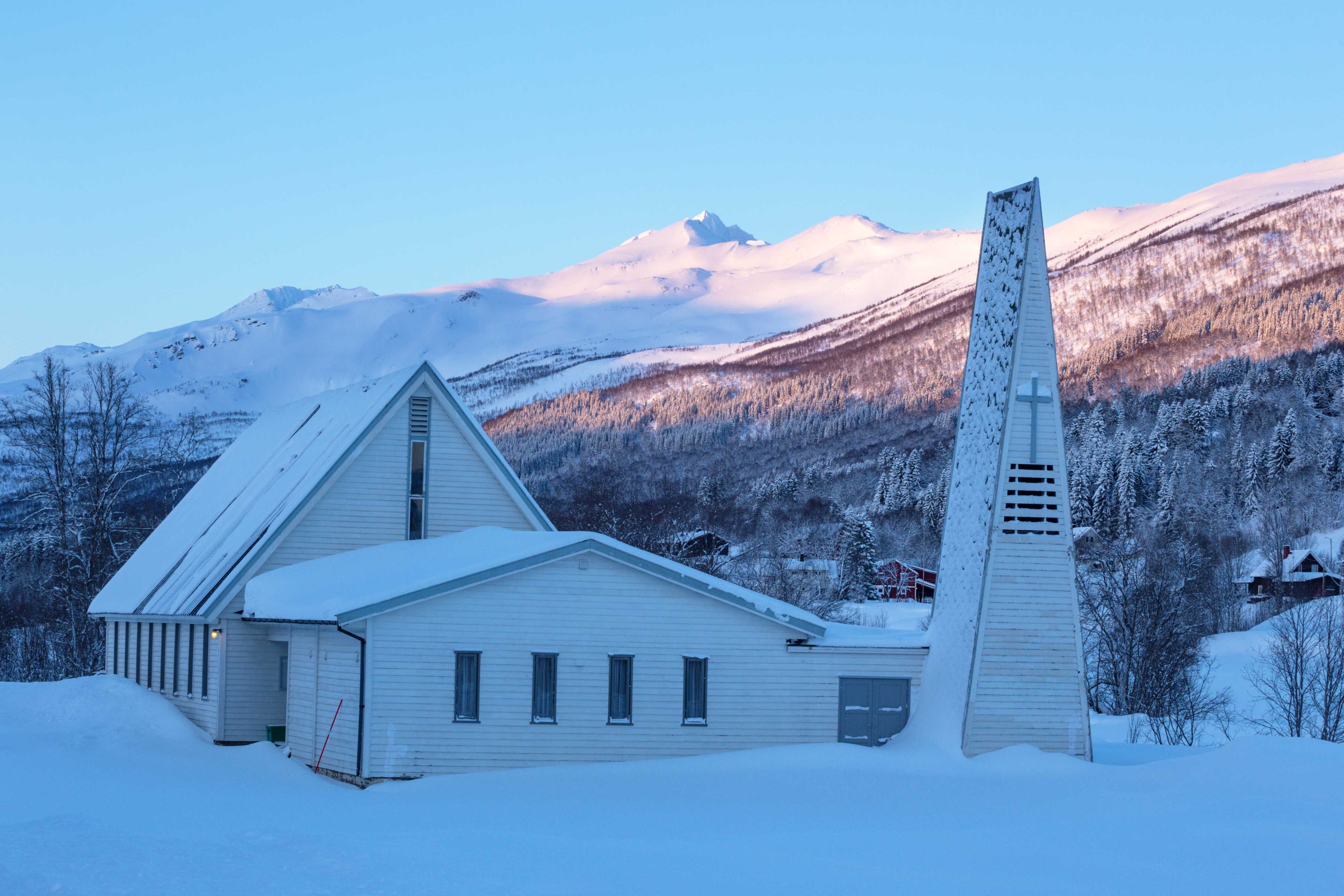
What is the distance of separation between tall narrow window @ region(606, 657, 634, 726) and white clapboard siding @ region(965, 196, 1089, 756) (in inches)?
236

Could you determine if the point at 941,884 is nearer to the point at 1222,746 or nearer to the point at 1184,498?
the point at 1222,746

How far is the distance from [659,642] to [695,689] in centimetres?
113

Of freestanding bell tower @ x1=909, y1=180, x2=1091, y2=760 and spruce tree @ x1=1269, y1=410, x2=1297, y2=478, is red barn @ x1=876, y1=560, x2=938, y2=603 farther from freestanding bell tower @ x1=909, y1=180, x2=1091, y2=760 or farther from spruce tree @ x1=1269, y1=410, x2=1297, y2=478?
freestanding bell tower @ x1=909, y1=180, x2=1091, y2=760

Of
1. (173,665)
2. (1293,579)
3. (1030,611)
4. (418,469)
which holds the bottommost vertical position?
(1293,579)

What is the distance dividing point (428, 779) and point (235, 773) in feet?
14.1

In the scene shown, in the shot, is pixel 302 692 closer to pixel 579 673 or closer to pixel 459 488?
pixel 579 673

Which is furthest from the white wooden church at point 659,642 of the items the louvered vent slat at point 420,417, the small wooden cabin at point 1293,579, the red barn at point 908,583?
the red barn at point 908,583

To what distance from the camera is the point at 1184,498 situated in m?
120

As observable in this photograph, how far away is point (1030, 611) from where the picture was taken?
77.7 feet

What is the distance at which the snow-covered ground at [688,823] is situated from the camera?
15.2 m

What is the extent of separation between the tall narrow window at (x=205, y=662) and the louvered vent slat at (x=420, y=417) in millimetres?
6013

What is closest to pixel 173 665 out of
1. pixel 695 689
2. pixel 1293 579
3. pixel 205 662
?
pixel 205 662

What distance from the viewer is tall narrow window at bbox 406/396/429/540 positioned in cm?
2902

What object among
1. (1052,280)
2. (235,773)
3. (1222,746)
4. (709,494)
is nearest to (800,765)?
(1222,746)
